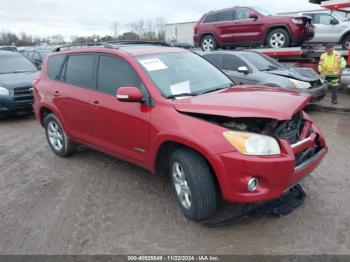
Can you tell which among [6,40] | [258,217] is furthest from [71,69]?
[6,40]

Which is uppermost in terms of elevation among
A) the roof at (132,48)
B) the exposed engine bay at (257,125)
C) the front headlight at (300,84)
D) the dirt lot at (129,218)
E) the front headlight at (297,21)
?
the front headlight at (297,21)

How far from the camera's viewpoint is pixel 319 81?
9.29m

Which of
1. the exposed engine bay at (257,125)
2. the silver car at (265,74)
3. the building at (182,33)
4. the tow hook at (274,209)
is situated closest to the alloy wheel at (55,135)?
the exposed engine bay at (257,125)

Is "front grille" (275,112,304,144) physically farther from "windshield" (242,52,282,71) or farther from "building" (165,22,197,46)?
"building" (165,22,197,46)

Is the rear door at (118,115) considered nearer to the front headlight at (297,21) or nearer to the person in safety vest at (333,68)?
the person in safety vest at (333,68)

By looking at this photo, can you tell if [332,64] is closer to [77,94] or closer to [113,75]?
[113,75]

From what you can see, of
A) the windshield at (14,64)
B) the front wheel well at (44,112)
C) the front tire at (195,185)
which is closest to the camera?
the front tire at (195,185)

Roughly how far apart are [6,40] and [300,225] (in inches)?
2683

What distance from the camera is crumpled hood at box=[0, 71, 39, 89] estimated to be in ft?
29.9

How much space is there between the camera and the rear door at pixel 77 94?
4926mm

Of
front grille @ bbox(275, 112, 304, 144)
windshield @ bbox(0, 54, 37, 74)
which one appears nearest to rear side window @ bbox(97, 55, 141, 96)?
front grille @ bbox(275, 112, 304, 144)

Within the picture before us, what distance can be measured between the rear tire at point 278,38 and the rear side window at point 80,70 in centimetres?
855

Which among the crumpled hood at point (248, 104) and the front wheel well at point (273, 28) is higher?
the front wheel well at point (273, 28)

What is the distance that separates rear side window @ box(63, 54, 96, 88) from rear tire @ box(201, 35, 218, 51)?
9170mm
